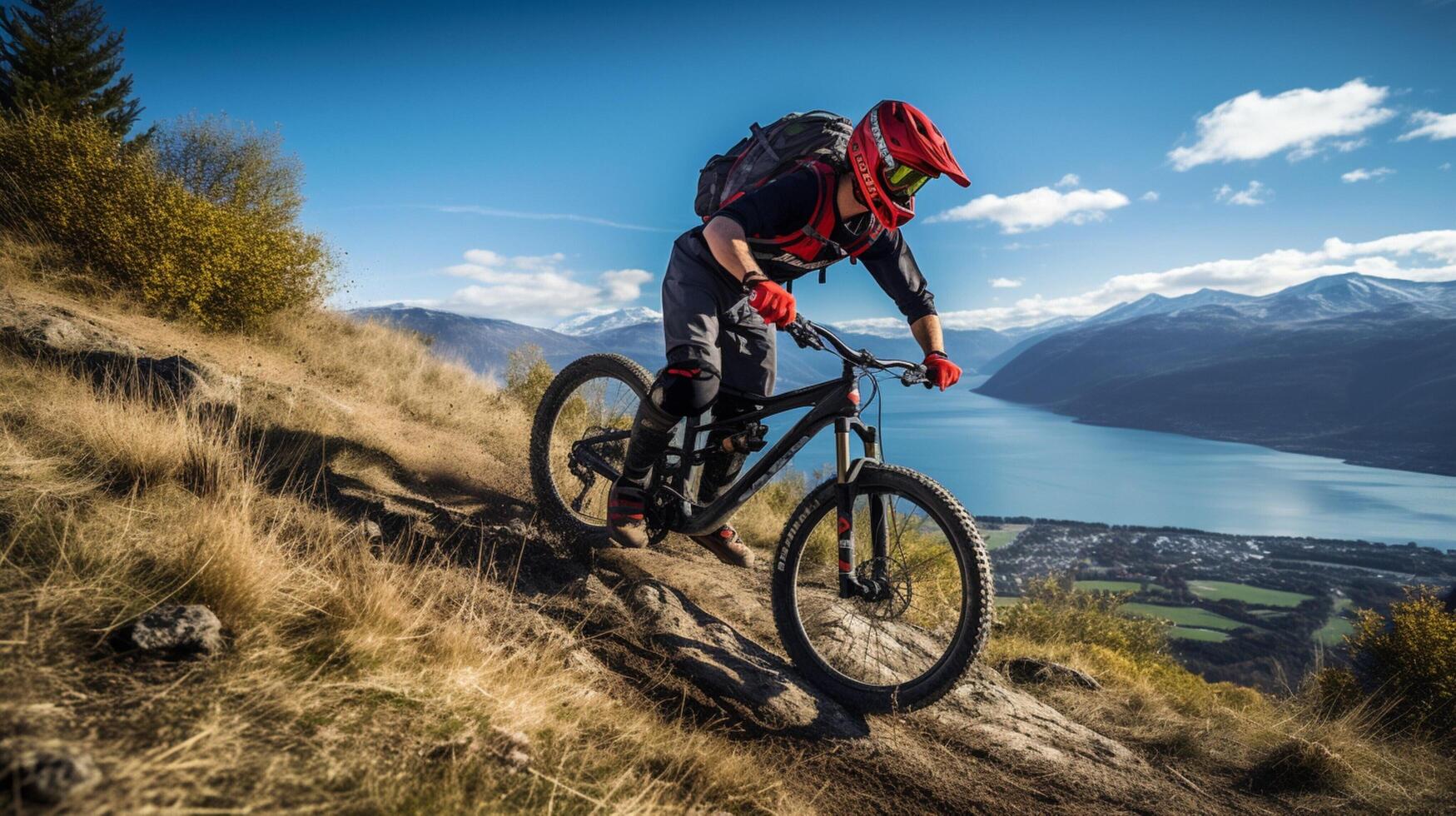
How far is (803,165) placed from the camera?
368 cm

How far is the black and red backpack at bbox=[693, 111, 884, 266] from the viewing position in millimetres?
3660

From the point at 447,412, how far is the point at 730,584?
20.9 ft

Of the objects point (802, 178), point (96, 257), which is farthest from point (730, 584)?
point (96, 257)

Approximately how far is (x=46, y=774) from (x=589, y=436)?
415 cm

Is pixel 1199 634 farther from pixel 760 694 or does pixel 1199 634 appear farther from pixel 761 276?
pixel 761 276

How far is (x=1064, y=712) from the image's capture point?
13.8 feet

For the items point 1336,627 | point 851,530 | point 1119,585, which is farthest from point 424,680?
point 1336,627

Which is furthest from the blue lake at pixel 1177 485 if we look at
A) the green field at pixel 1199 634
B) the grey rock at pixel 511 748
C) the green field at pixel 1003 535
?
the grey rock at pixel 511 748

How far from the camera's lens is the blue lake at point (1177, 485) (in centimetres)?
11162

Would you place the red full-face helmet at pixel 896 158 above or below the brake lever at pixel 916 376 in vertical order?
above

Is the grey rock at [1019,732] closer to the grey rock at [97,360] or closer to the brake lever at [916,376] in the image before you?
the brake lever at [916,376]

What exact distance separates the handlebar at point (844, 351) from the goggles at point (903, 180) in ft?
2.70

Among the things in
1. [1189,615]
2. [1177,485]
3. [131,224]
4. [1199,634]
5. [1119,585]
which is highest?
[131,224]

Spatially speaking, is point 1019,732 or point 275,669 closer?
point 275,669
